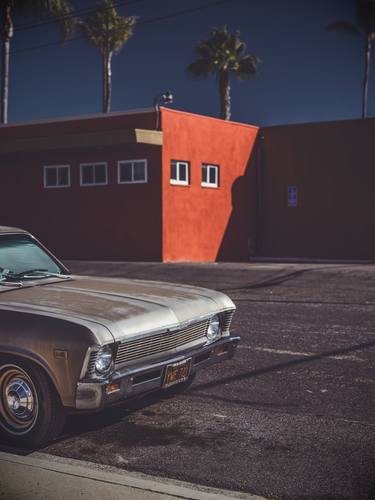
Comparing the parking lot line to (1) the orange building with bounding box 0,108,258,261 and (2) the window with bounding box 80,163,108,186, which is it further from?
(2) the window with bounding box 80,163,108,186

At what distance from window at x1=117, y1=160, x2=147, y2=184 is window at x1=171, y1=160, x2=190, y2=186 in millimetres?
1031

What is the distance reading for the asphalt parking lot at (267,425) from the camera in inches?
171

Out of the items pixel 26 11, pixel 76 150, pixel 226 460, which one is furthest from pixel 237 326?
pixel 26 11

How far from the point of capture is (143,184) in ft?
76.5

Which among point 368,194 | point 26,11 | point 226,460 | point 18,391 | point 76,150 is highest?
point 26,11

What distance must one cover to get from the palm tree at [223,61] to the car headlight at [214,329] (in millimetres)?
36780

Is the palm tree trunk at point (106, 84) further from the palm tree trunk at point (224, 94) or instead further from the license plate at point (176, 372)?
the license plate at point (176, 372)

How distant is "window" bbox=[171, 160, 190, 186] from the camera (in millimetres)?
23609

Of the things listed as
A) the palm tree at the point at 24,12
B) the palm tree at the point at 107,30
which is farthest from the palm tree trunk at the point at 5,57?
the palm tree at the point at 107,30

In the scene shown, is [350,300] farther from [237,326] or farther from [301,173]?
[301,173]

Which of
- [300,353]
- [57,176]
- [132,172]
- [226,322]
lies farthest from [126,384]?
[57,176]

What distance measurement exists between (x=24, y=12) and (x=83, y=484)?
3427cm

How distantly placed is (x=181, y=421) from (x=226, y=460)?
0.94m

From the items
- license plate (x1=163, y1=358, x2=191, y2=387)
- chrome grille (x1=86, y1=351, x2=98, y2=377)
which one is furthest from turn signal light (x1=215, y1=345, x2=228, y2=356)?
chrome grille (x1=86, y1=351, x2=98, y2=377)
